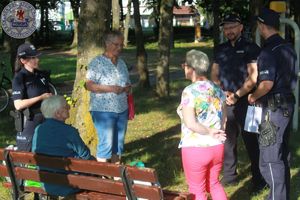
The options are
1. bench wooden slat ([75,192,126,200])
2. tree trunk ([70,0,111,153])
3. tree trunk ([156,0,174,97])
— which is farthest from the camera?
tree trunk ([156,0,174,97])

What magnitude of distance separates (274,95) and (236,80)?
1.01 metres

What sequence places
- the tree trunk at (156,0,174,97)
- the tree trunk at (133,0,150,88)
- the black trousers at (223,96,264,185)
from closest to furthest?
the black trousers at (223,96,264,185) < the tree trunk at (156,0,174,97) < the tree trunk at (133,0,150,88)

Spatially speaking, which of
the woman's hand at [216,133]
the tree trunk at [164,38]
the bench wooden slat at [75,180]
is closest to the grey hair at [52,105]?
the bench wooden slat at [75,180]

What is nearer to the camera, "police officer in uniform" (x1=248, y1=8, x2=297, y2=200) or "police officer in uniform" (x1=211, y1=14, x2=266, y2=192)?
"police officer in uniform" (x1=248, y1=8, x2=297, y2=200)

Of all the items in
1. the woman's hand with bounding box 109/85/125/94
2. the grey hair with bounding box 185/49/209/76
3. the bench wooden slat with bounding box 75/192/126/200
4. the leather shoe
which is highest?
the grey hair with bounding box 185/49/209/76

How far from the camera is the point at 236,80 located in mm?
5965

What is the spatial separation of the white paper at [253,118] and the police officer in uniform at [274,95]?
138 mm

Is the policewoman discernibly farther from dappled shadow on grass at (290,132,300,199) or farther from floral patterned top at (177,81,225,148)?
dappled shadow on grass at (290,132,300,199)

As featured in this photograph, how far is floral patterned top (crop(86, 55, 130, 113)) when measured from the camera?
581 centimetres

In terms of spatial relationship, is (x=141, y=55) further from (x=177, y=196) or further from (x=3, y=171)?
(x=177, y=196)

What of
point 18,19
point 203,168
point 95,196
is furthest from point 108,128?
point 18,19

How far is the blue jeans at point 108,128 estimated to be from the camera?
19.3 feet

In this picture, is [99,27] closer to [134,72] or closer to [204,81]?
[204,81]

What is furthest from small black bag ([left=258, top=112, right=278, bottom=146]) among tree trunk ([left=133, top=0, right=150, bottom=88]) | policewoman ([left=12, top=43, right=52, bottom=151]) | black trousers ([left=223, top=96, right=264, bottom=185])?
tree trunk ([left=133, top=0, right=150, bottom=88])
